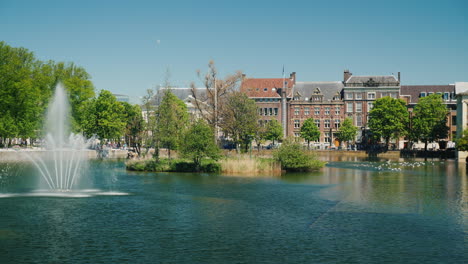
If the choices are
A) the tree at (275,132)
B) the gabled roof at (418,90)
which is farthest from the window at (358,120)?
the tree at (275,132)

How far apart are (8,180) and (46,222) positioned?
63.0ft

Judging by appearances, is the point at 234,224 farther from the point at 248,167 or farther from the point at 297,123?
the point at 297,123

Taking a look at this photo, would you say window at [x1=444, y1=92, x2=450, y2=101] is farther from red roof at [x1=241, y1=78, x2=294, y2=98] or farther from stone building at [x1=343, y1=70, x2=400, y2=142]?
red roof at [x1=241, y1=78, x2=294, y2=98]

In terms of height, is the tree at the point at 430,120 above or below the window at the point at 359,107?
below

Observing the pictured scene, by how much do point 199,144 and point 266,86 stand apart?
7695 cm

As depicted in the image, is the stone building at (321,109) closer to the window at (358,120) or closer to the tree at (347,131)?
the window at (358,120)

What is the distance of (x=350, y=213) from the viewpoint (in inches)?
1053

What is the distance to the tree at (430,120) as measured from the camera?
93588 millimetres

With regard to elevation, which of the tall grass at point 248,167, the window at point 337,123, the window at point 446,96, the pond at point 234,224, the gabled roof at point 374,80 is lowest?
the pond at point 234,224

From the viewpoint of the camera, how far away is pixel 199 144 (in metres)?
47.9

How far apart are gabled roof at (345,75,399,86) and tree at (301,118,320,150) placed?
12.8 meters

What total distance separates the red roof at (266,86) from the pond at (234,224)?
83.2m

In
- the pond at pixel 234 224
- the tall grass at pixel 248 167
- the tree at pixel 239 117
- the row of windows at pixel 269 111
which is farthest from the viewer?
the row of windows at pixel 269 111

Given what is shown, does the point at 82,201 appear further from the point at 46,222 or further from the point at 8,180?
the point at 8,180
